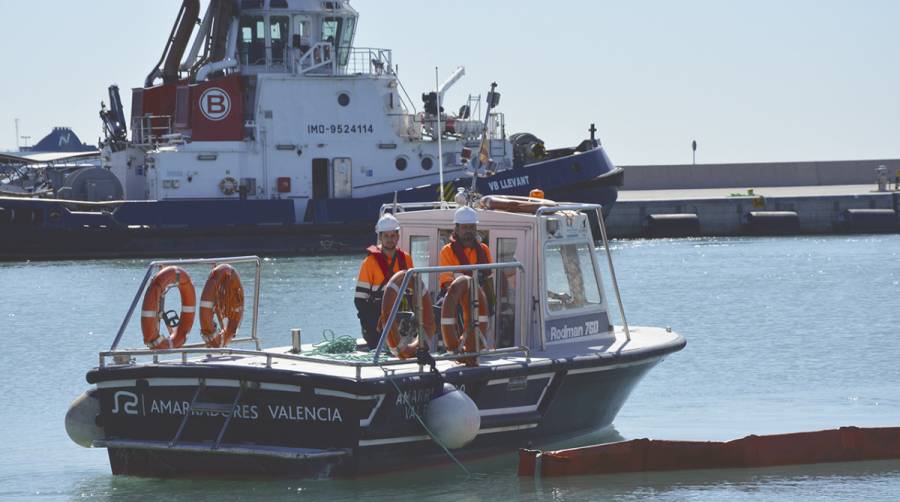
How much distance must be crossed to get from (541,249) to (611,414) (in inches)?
70.1

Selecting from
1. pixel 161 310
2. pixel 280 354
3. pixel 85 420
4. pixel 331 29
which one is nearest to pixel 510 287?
pixel 280 354

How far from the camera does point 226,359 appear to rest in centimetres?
1094

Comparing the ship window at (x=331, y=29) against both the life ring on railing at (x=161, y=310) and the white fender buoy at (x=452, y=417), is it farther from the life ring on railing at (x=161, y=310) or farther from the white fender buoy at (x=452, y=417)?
the white fender buoy at (x=452, y=417)

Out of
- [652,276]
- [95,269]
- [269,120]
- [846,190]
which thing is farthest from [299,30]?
[846,190]

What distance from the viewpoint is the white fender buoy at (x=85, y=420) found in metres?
10.9

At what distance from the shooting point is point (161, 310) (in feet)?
36.4

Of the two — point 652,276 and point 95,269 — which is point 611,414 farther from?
point 95,269

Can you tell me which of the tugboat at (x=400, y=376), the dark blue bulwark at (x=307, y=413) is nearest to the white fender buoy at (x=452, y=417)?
the tugboat at (x=400, y=376)

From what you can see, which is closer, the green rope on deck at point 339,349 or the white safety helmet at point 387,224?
the white safety helmet at point 387,224

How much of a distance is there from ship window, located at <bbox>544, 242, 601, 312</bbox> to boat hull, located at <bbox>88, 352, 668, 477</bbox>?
2.54 feet

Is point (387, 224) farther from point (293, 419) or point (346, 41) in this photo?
point (346, 41)

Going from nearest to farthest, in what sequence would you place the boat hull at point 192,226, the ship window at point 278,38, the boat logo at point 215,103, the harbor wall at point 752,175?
the boat hull at point 192,226
the boat logo at point 215,103
the ship window at point 278,38
the harbor wall at point 752,175

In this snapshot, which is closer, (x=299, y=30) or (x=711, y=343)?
(x=711, y=343)

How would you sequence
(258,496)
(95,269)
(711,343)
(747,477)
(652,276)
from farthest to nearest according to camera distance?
1. (95,269)
2. (652,276)
3. (711,343)
4. (747,477)
5. (258,496)
